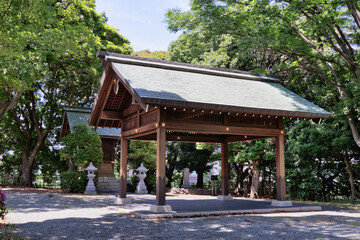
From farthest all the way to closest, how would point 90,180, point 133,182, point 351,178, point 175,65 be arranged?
point 133,182
point 90,180
point 351,178
point 175,65

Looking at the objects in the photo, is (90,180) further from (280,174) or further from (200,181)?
(280,174)

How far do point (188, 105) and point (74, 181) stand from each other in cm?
1294

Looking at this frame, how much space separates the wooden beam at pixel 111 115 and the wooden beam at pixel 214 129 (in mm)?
4013

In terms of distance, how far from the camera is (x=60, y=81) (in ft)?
89.8

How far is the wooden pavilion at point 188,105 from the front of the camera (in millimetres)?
10039

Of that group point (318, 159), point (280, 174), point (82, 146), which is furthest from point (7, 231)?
point (318, 159)

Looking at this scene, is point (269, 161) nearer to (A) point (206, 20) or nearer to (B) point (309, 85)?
(B) point (309, 85)

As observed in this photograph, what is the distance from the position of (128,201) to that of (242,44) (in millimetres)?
8987

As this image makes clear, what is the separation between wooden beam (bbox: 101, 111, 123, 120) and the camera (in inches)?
525

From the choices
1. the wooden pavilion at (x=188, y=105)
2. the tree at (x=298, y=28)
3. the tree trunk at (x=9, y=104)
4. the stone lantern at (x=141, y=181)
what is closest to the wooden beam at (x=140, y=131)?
the wooden pavilion at (x=188, y=105)

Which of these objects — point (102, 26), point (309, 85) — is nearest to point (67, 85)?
point (102, 26)

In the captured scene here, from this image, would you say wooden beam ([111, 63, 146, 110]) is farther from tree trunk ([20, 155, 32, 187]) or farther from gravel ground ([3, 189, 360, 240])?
tree trunk ([20, 155, 32, 187])

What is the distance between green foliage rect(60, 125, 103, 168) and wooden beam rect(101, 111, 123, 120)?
6778mm

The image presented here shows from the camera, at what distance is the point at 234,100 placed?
11031 mm
